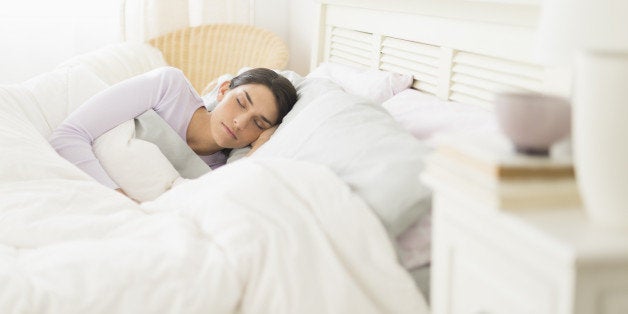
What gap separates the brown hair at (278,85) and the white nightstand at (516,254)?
108 centimetres

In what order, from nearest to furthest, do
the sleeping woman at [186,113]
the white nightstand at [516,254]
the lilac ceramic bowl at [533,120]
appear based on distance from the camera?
the white nightstand at [516,254], the lilac ceramic bowl at [533,120], the sleeping woman at [186,113]

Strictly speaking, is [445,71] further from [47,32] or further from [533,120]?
[47,32]

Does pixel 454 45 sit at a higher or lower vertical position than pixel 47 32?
higher

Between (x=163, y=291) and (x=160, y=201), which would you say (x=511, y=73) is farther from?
(x=163, y=291)

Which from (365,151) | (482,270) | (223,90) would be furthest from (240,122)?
(482,270)

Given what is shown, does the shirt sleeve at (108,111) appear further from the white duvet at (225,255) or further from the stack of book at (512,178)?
the stack of book at (512,178)

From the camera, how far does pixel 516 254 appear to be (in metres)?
0.83

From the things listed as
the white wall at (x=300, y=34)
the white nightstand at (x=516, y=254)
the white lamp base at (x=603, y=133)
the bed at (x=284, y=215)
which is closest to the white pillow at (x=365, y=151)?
the bed at (x=284, y=215)

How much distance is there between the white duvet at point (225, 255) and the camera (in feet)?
3.57

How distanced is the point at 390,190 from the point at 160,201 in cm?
50

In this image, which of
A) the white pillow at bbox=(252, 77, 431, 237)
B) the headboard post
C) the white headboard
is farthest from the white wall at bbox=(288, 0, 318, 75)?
the white pillow at bbox=(252, 77, 431, 237)

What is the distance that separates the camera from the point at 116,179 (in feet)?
6.32

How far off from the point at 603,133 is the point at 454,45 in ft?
3.52

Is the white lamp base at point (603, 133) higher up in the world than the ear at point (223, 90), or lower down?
higher up
